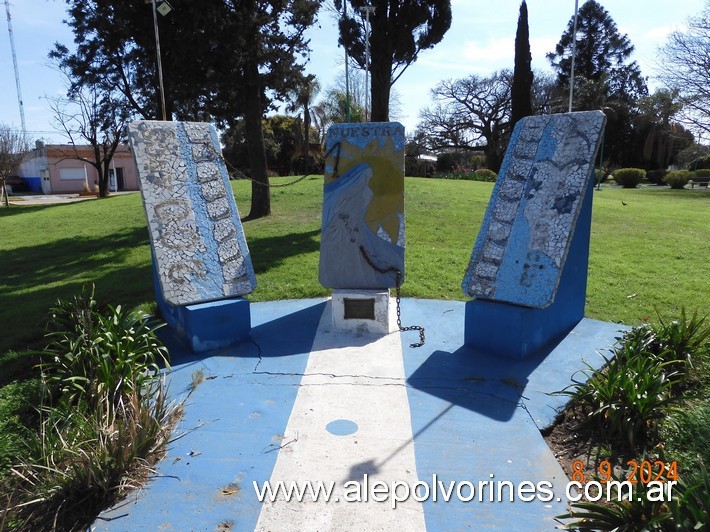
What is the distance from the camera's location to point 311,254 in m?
9.80

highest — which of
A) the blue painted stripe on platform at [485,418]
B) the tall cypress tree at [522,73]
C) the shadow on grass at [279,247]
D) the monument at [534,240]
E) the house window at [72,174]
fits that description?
the tall cypress tree at [522,73]

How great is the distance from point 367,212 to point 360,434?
10.2ft

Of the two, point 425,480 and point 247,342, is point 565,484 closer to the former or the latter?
point 425,480

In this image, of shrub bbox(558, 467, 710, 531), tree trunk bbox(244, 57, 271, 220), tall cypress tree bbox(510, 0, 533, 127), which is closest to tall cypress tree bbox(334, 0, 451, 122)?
tree trunk bbox(244, 57, 271, 220)

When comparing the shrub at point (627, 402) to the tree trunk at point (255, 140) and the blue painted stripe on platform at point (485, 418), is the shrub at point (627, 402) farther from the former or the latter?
the tree trunk at point (255, 140)

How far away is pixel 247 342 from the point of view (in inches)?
210

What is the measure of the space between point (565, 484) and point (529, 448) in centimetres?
39

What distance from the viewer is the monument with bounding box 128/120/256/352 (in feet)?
16.6

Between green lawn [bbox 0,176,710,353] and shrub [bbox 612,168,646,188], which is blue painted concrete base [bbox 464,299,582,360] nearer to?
green lawn [bbox 0,176,710,353]

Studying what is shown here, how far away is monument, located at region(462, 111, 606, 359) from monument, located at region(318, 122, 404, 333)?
3.62ft

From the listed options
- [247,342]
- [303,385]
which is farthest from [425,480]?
[247,342]

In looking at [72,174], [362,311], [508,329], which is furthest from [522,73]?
[72,174]

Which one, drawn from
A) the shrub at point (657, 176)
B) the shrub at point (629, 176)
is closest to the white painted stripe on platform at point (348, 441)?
the shrub at point (629, 176)

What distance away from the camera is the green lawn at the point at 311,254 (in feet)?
23.2
